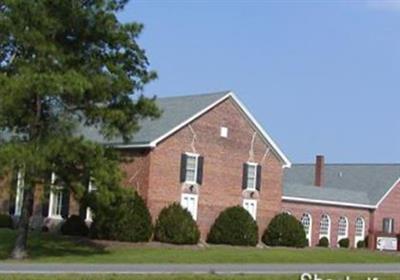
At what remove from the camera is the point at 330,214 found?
2172 inches

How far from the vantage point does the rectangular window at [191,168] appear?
43.1 metres

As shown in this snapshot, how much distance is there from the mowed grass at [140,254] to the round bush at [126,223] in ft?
2.32

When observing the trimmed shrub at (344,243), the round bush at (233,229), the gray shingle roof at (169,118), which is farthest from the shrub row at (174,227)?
the trimmed shrub at (344,243)

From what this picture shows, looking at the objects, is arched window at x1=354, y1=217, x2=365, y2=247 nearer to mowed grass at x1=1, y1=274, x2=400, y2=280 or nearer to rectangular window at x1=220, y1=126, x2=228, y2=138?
rectangular window at x1=220, y1=126, x2=228, y2=138

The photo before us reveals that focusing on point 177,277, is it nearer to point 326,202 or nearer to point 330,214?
point 326,202

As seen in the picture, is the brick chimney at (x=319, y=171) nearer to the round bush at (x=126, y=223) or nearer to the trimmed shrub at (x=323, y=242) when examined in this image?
the trimmed shrub at (x=323, y=242)

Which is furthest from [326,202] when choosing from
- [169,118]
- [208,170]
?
[169,118]

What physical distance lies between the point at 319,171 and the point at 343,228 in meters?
9.28

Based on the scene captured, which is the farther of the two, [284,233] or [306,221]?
[306,221]

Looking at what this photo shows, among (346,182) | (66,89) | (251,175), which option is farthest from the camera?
(346,182)

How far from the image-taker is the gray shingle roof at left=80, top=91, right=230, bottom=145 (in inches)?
1649

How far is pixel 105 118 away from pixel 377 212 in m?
34.0

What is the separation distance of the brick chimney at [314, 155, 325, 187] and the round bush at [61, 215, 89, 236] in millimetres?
25687

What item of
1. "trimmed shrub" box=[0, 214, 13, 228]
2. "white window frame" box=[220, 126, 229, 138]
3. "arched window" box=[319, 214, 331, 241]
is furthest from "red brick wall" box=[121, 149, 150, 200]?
"arched window" box=[319, 214, 331, 241]
